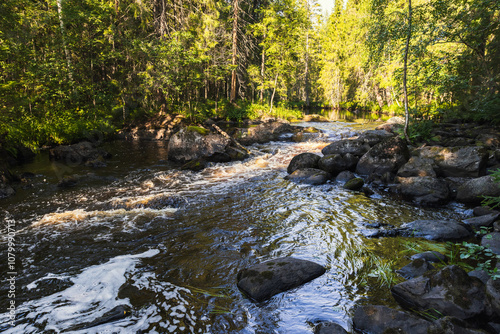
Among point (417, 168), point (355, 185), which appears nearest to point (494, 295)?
point (355, 185)

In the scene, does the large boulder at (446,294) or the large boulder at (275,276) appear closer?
the large boulder at (446,294)

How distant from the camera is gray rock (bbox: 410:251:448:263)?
4203 mm

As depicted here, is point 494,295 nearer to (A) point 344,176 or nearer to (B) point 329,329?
(B) point 329,329

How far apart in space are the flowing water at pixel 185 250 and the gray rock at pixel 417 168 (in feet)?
4.68

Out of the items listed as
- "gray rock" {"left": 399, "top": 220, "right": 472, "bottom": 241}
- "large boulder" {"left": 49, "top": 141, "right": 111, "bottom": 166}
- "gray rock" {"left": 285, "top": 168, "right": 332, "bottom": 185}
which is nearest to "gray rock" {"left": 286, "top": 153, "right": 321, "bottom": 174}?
"gray rock" {"left": 285, "top": 168, "right": 332, "bottom": 185}

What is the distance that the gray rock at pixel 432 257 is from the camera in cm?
420

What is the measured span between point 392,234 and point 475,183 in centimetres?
357

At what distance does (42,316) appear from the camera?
333 centimetres

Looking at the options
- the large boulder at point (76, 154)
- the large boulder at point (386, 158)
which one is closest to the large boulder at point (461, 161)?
the large boulder at point (386, 158)

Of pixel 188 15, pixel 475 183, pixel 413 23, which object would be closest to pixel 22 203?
pixel 475 183

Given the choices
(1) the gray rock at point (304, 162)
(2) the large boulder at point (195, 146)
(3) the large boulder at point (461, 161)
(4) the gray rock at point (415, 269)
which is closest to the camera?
(4) the gray rock at point (415, 269)

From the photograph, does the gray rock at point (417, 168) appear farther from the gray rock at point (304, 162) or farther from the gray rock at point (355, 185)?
the gray rock at point (304, 162)

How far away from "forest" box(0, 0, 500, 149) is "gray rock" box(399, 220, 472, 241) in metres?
6.86

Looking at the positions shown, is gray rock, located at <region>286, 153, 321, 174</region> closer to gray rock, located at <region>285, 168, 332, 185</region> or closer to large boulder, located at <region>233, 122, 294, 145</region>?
gray rock, located at <region>285, 168, 332, 185</region>
